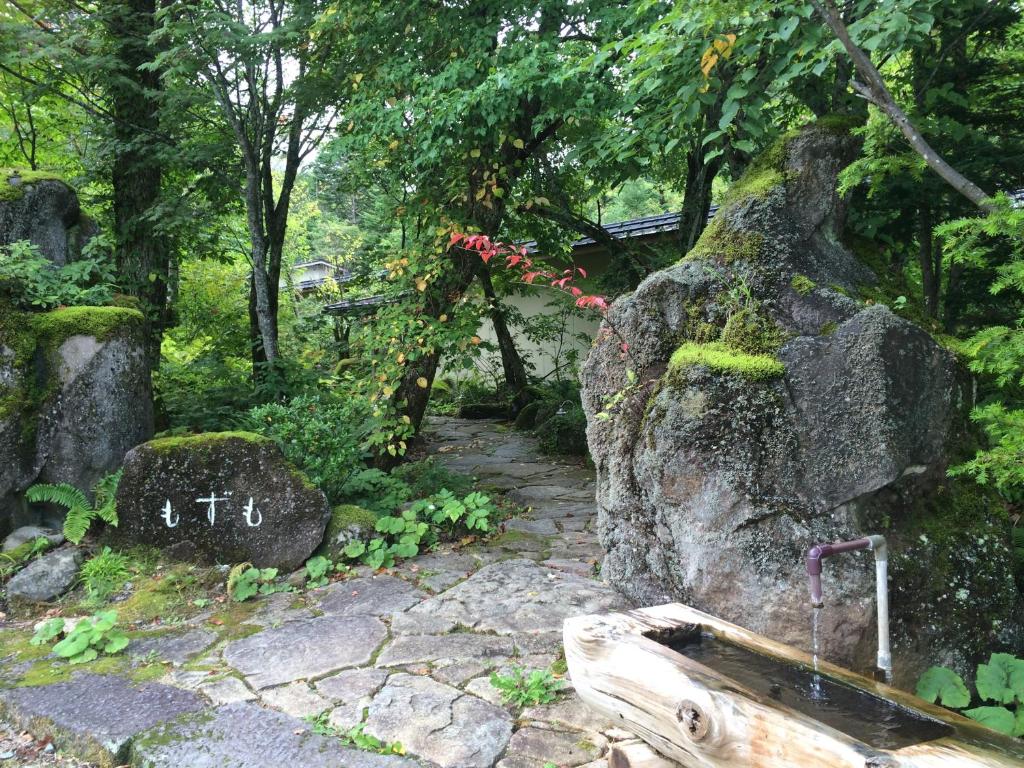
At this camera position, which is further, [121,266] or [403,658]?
[121,266]

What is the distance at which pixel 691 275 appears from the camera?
4.15 metres

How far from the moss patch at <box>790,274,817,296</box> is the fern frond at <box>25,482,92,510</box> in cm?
536

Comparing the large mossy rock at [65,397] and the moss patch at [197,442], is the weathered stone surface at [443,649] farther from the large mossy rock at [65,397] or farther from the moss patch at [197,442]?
the large mossy rock at [65,397]

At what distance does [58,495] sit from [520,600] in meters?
3.66

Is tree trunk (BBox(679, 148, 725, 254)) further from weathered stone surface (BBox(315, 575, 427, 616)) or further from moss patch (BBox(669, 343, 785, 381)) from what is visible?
weathered stone surface (BBox(315, 575, 427, 616))

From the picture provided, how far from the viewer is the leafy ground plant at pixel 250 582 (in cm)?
506

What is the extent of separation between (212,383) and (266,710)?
5.68 meters

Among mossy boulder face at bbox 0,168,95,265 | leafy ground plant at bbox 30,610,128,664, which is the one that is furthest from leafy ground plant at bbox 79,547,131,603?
mossy boulder face at bbox 0,168,95,265

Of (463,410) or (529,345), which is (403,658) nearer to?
(463,410)

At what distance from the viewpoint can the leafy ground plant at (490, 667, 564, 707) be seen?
3.58 metres

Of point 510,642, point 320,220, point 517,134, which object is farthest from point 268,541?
point 320,220

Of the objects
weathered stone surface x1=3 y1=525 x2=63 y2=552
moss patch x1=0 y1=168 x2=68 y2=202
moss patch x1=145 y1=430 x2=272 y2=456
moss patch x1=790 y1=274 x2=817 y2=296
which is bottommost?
weathered stone surface x1=3 y1=525 x2=63 y2=552

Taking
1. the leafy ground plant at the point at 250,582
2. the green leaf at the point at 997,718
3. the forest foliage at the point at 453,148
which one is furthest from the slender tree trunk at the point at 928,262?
the leafy ground plant at the point at 250,582

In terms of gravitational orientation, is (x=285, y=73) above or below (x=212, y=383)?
above
